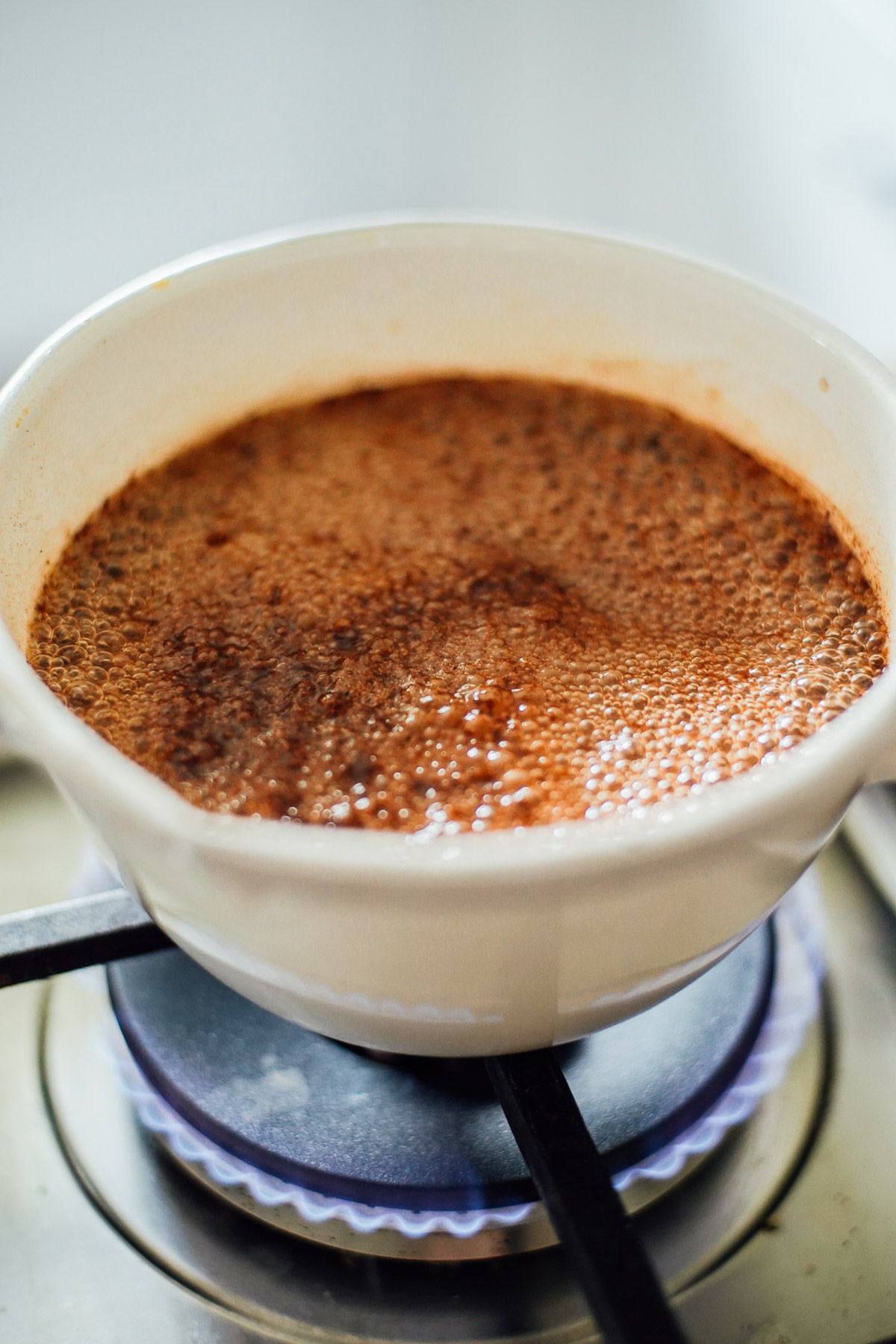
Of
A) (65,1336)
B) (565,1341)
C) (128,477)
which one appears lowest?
(65,1336)

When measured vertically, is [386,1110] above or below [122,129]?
below

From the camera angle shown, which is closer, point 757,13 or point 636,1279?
point 636,1279

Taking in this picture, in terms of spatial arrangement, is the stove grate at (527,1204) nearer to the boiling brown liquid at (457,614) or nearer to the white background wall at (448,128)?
the boiling brown liquid at (457,614)

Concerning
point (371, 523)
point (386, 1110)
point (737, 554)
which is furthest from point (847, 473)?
point (386, 1110)

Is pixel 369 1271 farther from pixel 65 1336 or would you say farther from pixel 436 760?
pixel 436 760

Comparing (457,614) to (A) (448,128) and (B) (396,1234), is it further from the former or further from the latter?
(A) (448,128)

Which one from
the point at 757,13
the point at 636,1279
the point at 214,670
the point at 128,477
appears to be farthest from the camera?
the point at 757,13
